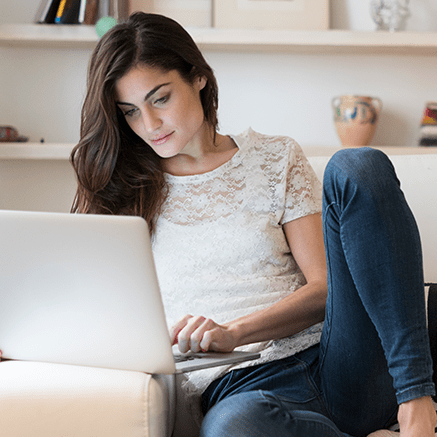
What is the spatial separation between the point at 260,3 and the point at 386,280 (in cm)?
155

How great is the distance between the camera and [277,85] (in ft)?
7.14

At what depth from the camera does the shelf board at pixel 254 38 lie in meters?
1.98

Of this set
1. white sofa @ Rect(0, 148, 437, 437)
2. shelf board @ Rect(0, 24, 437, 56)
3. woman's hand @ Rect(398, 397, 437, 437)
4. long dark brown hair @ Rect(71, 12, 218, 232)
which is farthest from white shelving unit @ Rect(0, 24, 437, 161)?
woman's hand @ Rect(398, 397, 437, 437)

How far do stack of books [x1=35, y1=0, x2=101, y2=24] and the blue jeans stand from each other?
1.44 meters

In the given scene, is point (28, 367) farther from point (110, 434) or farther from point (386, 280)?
point (386, 280)

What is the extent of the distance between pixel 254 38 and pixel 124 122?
33.2 inches

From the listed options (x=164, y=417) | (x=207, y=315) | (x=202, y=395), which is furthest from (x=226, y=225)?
(x=164, y=417)

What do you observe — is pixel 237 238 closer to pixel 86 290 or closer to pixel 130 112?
pixel 130 112

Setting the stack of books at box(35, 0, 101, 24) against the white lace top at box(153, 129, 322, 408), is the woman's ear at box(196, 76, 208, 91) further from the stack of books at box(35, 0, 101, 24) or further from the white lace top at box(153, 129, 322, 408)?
the stack of books at box(35, 0, 101, 24)

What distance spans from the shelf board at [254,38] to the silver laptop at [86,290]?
1.42 meters

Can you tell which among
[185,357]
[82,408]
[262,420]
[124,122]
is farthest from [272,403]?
[124,122]

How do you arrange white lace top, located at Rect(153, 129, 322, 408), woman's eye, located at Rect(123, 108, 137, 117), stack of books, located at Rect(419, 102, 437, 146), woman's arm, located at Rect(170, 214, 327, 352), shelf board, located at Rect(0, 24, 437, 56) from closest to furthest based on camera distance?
woman's arm, located at Rect(170, 214, 327, 352)
white lace top, located at Rect(153, 129, 322, 408)
woman's eye, located at Rect(123, 108, 137, 117)
shelf board, located at Rect(0, 24, 437, 56)
stack of books, located at Rect(419, 102, 437, 146)

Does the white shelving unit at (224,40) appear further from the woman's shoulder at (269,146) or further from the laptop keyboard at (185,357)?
the laptop keyboard at (185,357)

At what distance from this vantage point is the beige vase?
6.64 ft
